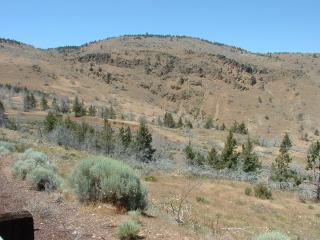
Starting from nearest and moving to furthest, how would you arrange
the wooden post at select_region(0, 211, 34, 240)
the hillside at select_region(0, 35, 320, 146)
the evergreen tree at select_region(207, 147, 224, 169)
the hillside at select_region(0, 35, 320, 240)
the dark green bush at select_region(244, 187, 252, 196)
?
the wooden post at select_region(0, 211, 34, 240) < the hillside at select_region(0, 35, 320, 240) < the dark green bush at select_region(244, 187, 252, 196) < the evergreen tree at select_region(207, 147, 224, 169) < the hillside at select_region(0, 35, 320, 146)

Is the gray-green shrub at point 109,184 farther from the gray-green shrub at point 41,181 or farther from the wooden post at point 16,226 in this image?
the wooden post at point 16,226

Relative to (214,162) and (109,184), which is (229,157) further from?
(109,184)

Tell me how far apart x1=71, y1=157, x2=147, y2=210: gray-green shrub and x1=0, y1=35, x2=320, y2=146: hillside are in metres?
109

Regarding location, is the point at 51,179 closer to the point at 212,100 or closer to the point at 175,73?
the point at 212,100

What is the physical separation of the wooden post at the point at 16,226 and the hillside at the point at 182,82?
116074 mm

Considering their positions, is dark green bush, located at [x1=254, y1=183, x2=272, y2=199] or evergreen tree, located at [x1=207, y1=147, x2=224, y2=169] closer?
dark green bush, located at [x1=254, y1=183, x2=272, y2=199]

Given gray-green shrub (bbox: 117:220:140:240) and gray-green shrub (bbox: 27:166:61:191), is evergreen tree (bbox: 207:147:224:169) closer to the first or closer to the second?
gray-green shrub (bbox: 27:166:61:191)

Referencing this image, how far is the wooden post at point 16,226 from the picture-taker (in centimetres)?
421

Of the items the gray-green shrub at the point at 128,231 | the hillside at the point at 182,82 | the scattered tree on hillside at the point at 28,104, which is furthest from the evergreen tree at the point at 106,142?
the hillside at the point at 182,82

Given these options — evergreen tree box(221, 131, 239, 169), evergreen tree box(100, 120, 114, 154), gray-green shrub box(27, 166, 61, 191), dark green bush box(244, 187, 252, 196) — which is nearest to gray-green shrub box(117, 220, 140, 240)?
gray-green shrub box(27, 166, 61, 191)

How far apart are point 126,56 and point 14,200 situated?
15696 centimetres

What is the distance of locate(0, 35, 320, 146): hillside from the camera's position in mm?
132000

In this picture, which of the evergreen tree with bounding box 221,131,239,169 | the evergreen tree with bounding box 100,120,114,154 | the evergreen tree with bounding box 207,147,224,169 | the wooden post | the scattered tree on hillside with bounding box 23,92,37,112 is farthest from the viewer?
the scattered tree on hillside with bounding box 23,92,37,112

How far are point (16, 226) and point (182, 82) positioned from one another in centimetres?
15086
